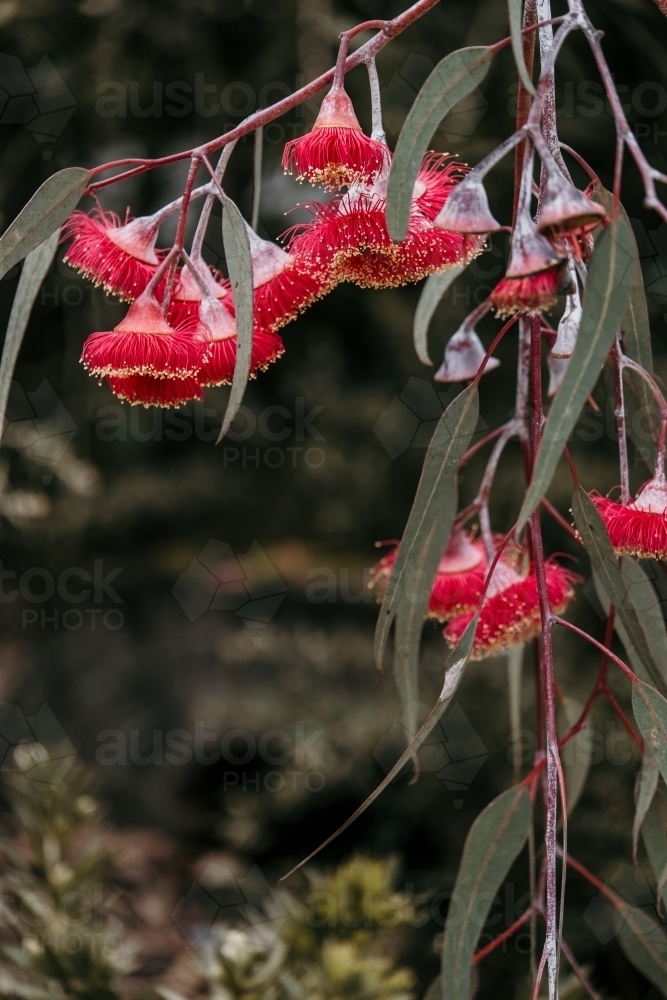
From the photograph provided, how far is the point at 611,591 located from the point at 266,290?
0.82 ft

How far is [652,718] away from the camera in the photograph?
0.51m

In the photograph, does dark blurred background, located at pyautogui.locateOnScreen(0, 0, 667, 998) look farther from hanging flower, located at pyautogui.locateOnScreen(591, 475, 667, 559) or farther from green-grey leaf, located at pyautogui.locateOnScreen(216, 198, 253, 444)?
green-grey leaf, located at pyautogui.locateOnScreen(216, 198, 253, 444)

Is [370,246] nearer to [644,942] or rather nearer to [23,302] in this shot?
[23,302]

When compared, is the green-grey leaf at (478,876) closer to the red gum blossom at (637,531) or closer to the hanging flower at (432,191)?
the red gum blossom at (637,531)

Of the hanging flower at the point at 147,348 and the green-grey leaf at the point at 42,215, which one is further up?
the green-grey leaf at the point at 42,215

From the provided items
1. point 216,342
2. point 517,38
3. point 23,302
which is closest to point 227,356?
point 216,342

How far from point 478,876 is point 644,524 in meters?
0.24

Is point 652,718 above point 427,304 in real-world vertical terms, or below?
below

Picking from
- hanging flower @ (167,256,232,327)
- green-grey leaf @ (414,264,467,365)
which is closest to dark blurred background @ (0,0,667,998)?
green-grey leaf @ (414,264,467,365)

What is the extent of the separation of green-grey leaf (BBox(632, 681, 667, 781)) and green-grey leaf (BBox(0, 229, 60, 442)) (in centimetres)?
37

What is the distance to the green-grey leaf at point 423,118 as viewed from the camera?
40 cm

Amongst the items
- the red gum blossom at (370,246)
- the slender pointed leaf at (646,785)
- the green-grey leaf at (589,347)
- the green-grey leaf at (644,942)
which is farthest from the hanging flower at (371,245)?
the green-grey leaf at (644,942)

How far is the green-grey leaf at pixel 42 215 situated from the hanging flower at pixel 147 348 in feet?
0.19

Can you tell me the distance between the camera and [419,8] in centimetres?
45
